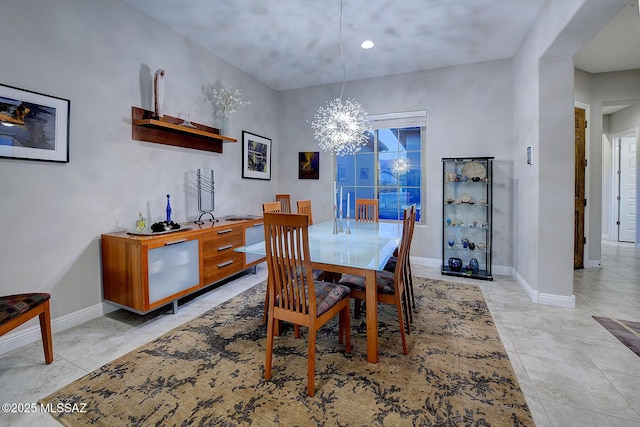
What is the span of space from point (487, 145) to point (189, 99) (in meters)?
4.07

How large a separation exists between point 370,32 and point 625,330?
3.78m

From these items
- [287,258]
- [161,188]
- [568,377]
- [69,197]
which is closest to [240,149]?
[161,188]

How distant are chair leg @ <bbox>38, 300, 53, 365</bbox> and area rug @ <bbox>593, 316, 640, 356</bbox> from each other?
4.15 m

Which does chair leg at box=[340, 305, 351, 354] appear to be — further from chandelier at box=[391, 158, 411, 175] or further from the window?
chandelier at box=[391, 158, 411, 175]

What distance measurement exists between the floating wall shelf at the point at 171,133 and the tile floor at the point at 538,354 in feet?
5.95

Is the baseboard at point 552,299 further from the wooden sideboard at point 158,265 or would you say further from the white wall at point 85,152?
the white wall at point 85,152

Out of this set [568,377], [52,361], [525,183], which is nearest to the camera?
[568,377]

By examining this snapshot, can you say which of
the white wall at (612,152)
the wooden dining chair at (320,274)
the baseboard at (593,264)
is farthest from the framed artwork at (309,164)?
the white wall at (612,152)

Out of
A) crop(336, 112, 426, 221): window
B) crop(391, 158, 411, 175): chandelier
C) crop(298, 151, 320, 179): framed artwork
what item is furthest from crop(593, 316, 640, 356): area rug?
crop(298, 151, 320, 179): framed artwork

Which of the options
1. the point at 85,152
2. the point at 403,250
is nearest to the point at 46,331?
the point at 85,152

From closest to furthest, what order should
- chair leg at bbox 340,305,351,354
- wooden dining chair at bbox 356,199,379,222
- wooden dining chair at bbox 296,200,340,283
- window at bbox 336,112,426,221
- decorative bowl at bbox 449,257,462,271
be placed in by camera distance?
chair leg at bbox 340,305,351,354
wooden dining chair at bbox 296,200,340,283
wooden dining chair at bbox 356,199,379,222
decorative bowl at bbox 449,257,462,271
window at bbox 336,112,426,221

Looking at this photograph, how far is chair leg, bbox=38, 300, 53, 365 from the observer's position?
198 cm

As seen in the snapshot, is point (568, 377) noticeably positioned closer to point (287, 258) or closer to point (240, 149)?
point (287, 258)

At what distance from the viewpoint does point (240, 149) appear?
4.55 metres
